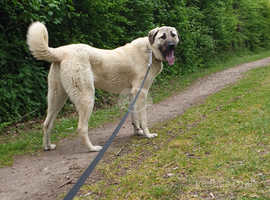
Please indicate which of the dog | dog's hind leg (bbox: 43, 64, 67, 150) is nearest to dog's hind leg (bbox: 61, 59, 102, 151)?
the dog

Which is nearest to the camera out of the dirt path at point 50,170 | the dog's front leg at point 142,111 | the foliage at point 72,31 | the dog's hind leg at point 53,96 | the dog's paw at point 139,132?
the dirt path at point 50,170

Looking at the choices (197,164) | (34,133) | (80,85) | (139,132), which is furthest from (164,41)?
(34,133)

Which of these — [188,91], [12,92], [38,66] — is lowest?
[188,91]

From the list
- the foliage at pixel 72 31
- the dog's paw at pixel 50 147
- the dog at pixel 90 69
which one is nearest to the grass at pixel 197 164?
the dog at pixel 90 69

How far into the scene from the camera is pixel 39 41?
3.81m

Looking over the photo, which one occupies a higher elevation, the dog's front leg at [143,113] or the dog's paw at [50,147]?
the dog's front leg at [143,113]

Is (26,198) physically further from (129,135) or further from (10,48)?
(10,48)

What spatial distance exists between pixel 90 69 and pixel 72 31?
4.06 meters

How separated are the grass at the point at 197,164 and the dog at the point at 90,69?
2.33 ft

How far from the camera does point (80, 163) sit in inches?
146

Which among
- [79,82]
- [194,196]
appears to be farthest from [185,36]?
[194,196]

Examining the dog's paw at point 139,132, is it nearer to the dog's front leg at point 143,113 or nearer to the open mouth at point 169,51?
the dog's front leg at point 143,113

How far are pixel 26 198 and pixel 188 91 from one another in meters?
7.49

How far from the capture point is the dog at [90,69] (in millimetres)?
3943
